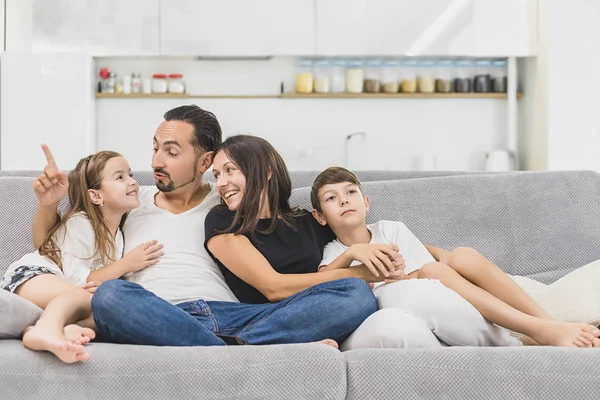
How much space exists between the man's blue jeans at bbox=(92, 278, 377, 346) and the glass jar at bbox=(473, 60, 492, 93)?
3.25m

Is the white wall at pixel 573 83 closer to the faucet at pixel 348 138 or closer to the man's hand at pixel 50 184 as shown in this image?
the faucet at pixel 348 138

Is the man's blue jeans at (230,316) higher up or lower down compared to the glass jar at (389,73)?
lower down

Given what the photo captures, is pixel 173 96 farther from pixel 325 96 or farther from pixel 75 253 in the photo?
pixel 75 253

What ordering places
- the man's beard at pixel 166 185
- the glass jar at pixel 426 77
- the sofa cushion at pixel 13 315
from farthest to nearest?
the glass jar at pixel 426 77 < the man's beard at pixel 166 185 < the sofa cushion at pixel 13 315

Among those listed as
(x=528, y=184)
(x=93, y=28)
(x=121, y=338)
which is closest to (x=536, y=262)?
(x=528, y=184)

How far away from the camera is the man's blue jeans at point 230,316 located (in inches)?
58.0

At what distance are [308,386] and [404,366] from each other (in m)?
0.17

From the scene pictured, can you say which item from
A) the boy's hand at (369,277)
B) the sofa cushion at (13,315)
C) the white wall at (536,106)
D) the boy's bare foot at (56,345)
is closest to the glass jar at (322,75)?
the white wall at (536,106)

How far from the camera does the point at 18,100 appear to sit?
14.1 ft

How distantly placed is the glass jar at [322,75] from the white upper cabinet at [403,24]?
190mm

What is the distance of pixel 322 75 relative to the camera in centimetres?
465

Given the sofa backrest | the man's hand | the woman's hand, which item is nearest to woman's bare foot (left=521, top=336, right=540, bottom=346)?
the sofa backrest

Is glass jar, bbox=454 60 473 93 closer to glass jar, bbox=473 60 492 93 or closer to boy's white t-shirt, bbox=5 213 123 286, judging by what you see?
glass jar, bbox=473 60 492 93

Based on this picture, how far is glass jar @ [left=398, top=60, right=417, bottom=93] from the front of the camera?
4.62 m
